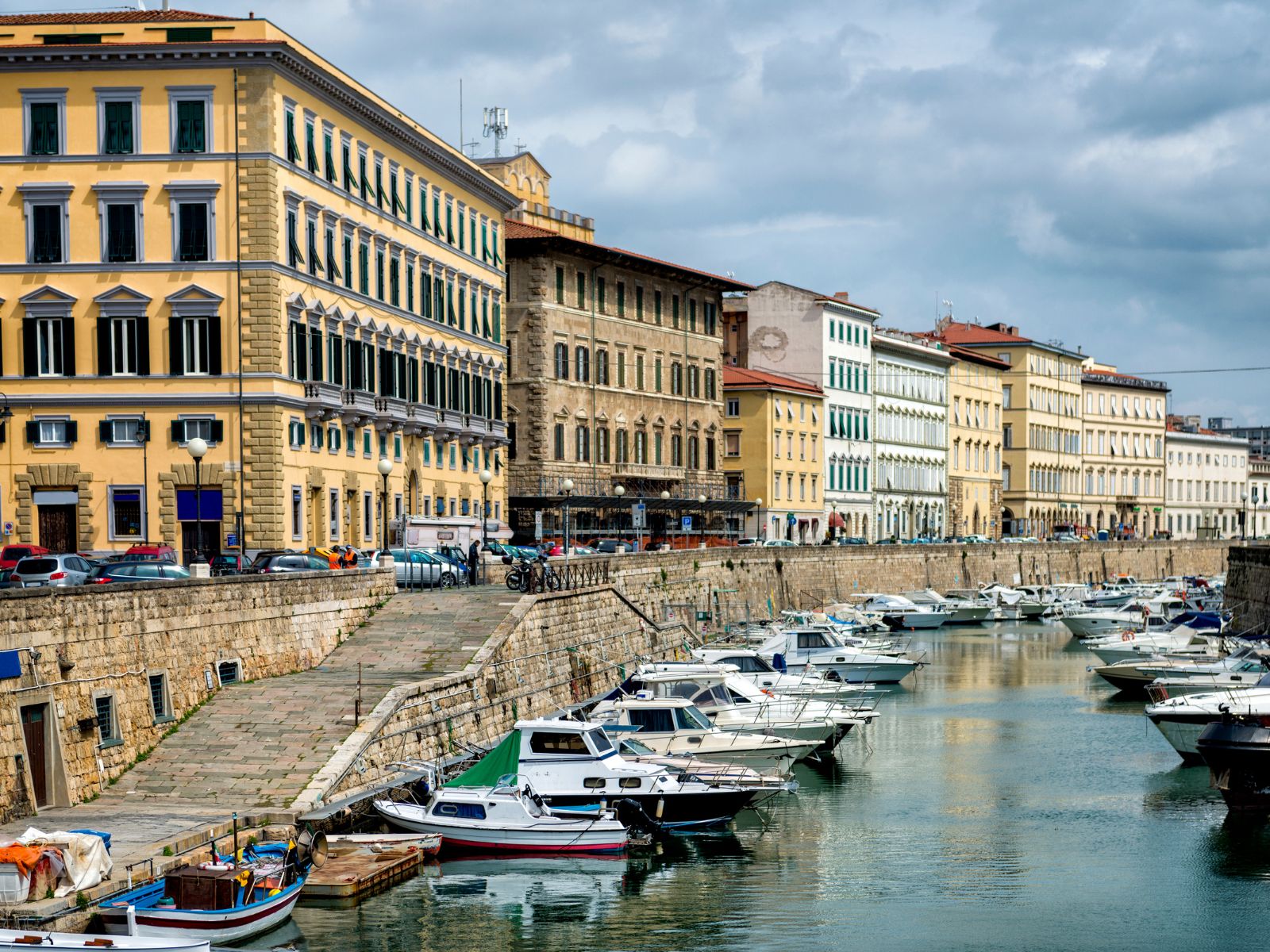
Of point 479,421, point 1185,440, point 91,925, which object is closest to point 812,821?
point 91,925

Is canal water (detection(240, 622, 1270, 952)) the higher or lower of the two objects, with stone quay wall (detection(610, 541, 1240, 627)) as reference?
lower

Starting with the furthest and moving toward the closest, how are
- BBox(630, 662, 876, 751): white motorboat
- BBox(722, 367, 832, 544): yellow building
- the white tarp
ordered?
BBox(722, 367, 832, 544): yellow building
BBox(630, 662, 876, 751): white motorboat
the white tarp

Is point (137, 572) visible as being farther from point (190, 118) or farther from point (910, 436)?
point (910, 436)

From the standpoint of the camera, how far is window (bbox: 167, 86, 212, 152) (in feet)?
192

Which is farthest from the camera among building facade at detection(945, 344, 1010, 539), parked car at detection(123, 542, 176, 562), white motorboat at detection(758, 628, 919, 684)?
building facade at detection(945, 344, 1010, 539)

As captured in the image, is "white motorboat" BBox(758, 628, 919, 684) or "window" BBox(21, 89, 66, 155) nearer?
"window" BBox(21, 89, 66, 155)

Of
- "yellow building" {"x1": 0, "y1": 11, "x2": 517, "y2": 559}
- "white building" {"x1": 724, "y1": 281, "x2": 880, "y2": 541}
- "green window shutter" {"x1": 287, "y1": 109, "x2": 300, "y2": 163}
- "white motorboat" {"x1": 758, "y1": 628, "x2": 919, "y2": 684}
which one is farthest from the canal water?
"white building" {"x1": 724, "y1": 281, "x2": 880, "y2": 541}

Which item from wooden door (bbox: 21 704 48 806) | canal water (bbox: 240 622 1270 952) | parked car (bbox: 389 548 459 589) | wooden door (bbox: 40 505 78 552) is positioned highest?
wooden door (bbox: 40 505 78 552)

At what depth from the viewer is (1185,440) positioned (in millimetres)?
187625

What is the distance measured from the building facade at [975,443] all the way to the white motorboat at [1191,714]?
100m

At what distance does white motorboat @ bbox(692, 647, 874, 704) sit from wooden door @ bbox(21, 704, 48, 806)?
2327 cm

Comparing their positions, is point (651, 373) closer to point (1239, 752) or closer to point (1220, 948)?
point (1239, 752)

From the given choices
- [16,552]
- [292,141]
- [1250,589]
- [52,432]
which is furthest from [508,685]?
[1250,589]

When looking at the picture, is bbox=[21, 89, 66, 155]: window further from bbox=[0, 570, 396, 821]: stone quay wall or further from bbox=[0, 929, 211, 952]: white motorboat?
bbox=[0, 929, 211, 952]: white motorboat
